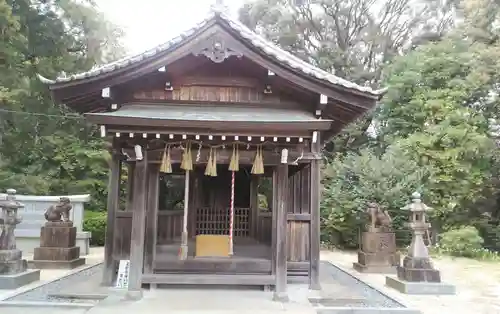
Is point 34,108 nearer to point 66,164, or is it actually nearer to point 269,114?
point 66,164

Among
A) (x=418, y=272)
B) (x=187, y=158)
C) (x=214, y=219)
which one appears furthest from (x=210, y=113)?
(x=418, y=272)

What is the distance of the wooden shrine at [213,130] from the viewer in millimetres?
7336

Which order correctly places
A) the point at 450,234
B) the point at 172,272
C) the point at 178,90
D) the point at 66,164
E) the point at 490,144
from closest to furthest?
the point at 172,272, the point at 178,90, the point at 450,234, the point at 490,144, the point at 66,164

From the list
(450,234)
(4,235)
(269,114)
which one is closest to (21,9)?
(4,235)

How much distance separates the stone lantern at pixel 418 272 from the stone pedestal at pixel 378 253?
2.09m

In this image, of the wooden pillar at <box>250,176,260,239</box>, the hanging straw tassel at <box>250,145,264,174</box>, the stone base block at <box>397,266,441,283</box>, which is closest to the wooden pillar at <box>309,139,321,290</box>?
the hanging straw tassel at <box>250,145,264,174</box>

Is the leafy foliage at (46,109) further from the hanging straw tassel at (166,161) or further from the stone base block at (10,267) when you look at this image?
the hanging straw tassel at (166,161)

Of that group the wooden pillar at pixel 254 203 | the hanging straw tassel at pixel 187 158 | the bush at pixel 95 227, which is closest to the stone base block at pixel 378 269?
the wooden pillar at pixel 254 203

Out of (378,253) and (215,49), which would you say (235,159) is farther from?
(378,253)

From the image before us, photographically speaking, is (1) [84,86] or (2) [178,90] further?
(2) [178,90]

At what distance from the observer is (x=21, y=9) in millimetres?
20453

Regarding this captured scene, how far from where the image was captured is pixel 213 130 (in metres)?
7.22

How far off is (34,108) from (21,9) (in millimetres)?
4715

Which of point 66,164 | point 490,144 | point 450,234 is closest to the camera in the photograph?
point 450,234
